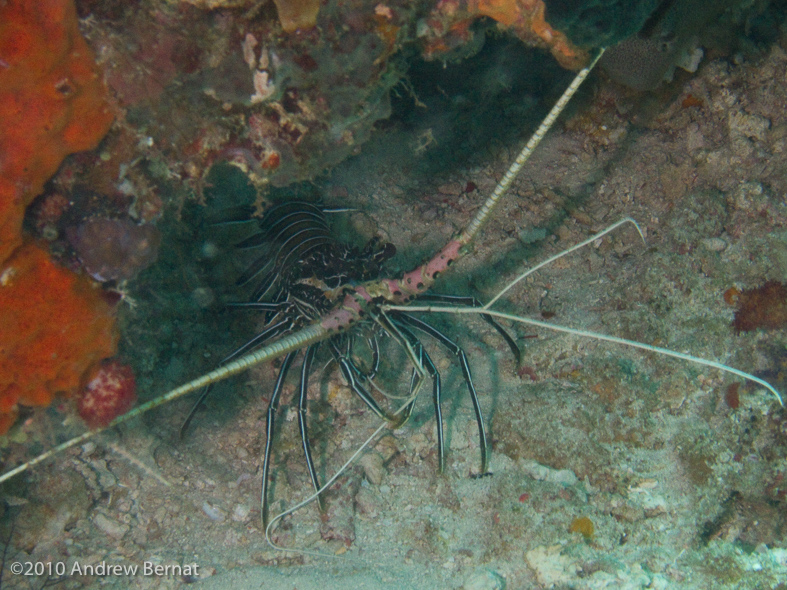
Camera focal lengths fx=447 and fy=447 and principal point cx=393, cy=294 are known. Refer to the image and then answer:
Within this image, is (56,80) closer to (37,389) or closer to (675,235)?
(37,389)

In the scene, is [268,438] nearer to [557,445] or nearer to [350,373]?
[350,373]

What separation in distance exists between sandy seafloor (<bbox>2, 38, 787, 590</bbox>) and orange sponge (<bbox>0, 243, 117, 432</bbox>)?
53cm

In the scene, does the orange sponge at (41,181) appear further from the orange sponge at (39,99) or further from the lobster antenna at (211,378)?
the lobster antenna at (211,378)

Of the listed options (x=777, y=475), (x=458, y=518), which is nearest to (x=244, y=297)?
(x=458, y=518)

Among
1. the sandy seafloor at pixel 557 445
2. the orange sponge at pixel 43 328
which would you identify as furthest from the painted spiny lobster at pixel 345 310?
the orange sponge at pixel 43 328

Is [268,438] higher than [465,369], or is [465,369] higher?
[465,369]

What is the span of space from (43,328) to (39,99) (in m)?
0.88

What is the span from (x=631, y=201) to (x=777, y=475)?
2.60 metres

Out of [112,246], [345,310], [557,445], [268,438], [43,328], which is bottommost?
[268,438]

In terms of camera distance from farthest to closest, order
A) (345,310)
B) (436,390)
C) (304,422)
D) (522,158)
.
A: (436,390) < (304,422) < (345,310) < (522,158)


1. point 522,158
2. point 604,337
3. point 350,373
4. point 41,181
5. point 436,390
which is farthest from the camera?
point 436,390

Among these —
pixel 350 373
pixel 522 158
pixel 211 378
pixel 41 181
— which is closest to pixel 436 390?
pixel 350 373

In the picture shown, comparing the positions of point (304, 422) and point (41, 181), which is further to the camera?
point (304, 422)

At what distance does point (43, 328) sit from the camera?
1821 mm
